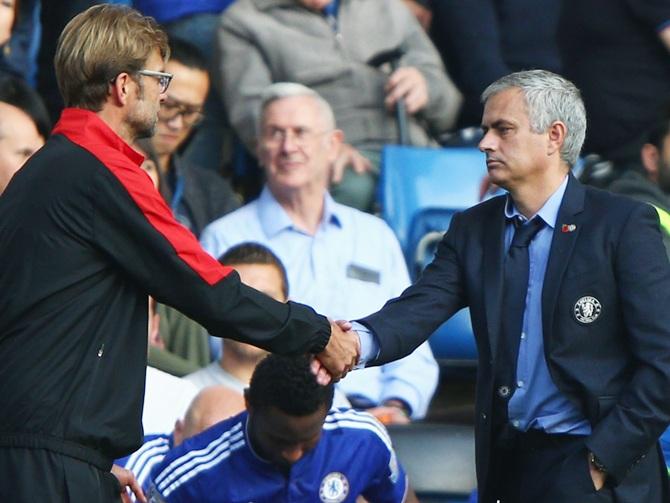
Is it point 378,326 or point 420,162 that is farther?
point 420,162

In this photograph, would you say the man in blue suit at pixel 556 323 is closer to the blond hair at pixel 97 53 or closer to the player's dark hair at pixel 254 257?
the blond hair at pixel 97 53

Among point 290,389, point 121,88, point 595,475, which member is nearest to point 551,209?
point 595,475

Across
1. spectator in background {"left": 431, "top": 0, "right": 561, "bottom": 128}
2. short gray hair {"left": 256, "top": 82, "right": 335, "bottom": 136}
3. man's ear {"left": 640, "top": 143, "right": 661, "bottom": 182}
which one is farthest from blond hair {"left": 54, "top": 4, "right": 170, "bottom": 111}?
spectator in background {"left": 431, "top": 0, "right": 561, "bottom": 128}

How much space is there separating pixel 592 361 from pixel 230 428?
1252 millimetres

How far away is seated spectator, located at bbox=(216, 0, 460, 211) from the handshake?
267 cm

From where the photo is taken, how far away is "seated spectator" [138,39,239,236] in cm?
822

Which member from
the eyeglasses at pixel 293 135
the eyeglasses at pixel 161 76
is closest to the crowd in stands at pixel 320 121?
the eyeglasses at pixel 293 135

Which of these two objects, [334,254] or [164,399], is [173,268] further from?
[334,254]

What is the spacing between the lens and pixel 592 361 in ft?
18.4

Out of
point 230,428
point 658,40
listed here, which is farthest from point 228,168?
point 230,428

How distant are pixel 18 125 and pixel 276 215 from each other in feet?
4.09

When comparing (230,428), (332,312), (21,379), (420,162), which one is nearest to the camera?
(21,379)

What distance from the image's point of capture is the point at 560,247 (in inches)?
224

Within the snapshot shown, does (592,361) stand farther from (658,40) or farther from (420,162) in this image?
(658,40)
